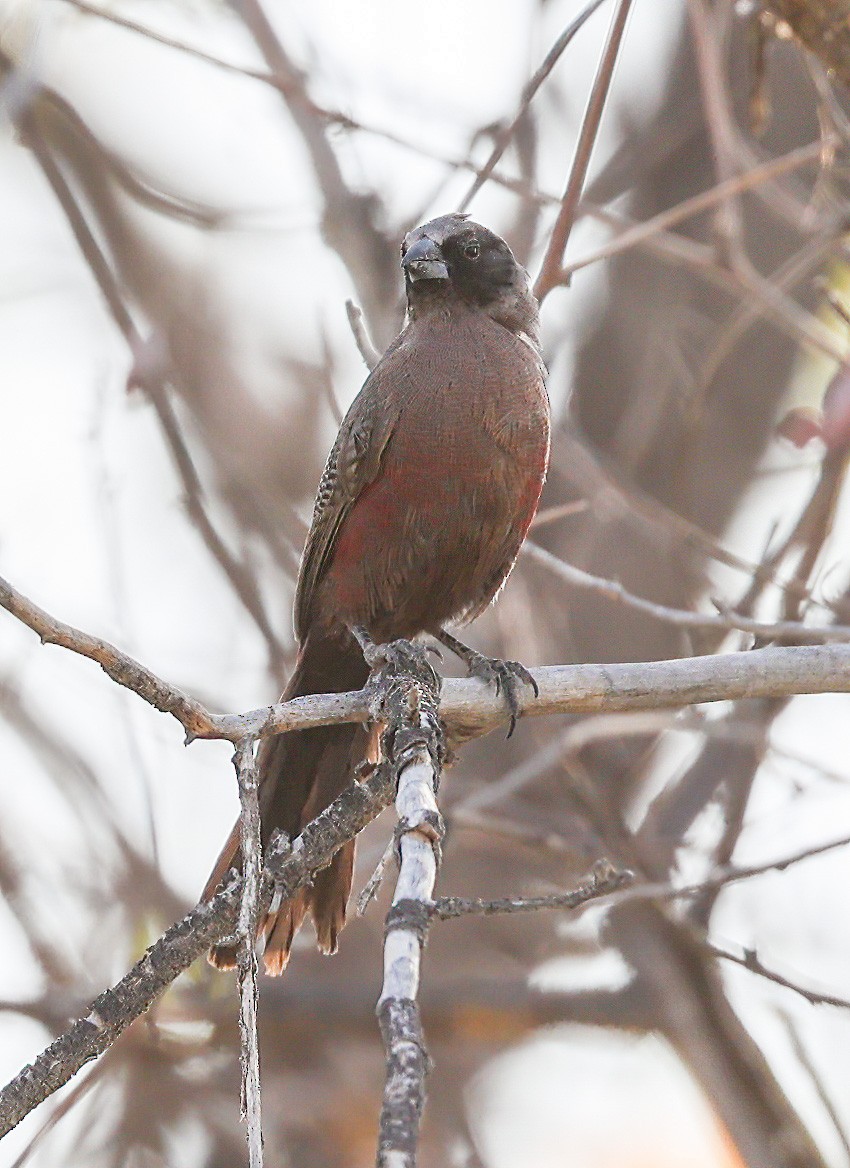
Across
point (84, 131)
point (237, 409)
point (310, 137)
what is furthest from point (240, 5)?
point (237, 409)

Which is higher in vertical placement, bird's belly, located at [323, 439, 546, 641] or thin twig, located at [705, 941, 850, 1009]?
bird's belly, located at [323, 439, 546, 641]

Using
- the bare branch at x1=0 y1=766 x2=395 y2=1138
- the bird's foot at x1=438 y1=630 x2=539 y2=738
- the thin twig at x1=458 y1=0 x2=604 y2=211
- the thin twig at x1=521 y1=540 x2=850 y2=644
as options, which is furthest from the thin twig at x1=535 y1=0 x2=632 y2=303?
the bare branch at x1=0 y1=766 x2=395 y2=1138

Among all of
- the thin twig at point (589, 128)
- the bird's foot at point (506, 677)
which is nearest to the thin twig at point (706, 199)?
the thin twig at point (589, 128)

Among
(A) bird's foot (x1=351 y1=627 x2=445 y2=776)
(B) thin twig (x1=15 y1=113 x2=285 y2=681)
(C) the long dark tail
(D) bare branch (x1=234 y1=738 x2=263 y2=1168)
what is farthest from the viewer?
(B) thin twig (x1=15 y1=113 x2=285 y2=681)

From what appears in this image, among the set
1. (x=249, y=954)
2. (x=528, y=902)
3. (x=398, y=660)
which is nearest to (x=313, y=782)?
(x=398, y=660)

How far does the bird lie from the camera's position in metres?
4.36

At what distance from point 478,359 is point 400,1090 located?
9.96ft

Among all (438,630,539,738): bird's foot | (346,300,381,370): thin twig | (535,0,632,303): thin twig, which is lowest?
(438,630,539,738): bird's foot

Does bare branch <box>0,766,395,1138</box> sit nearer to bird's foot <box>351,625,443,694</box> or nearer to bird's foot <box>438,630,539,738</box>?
bird's foot <box>351,625,443,694</box>

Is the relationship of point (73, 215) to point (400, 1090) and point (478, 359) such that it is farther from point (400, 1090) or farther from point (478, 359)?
point (400, 1090)

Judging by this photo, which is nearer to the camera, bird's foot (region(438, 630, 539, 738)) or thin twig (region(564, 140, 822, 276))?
bird's foot (region(438, 630, 539, 738))

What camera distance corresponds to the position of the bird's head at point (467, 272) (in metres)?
4.82

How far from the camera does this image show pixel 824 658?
3.46 m

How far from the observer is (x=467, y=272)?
4.91 metres
